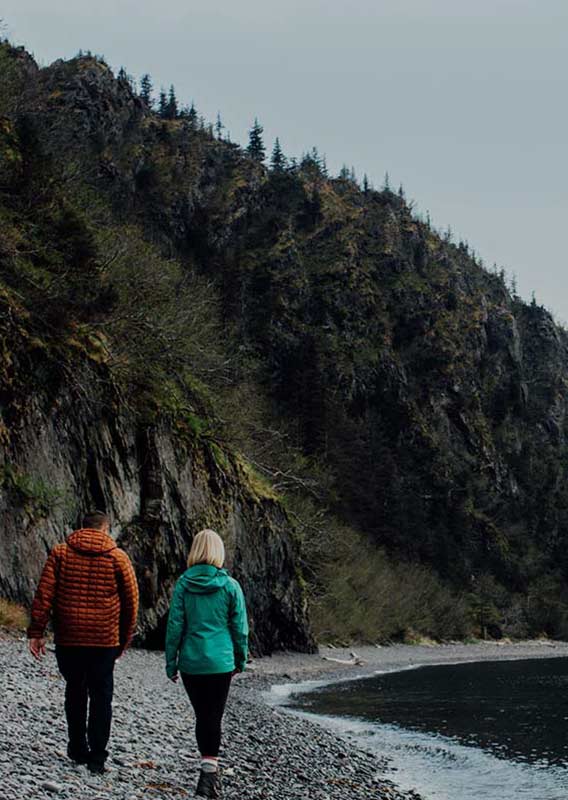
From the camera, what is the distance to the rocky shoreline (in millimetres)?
8812

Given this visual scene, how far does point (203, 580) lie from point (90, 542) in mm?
1271

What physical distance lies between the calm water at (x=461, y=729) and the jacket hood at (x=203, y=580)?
8.26 m

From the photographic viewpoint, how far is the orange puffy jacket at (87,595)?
905 centimetres

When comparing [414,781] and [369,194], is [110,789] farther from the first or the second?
[369,194]

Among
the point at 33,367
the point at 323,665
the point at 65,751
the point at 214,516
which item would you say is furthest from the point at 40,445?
the point at 323,665

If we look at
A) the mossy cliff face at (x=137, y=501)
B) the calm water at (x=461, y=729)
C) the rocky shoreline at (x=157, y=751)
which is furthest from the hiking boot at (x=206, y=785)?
the mossy cliff face at (x=137, y=501)

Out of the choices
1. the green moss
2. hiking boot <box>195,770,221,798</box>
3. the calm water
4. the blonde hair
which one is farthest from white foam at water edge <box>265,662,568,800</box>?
the green moss

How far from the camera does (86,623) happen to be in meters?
9.05

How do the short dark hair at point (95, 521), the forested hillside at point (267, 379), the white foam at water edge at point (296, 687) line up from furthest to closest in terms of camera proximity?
the forested hillside at point (267, 379) → the white foam at water edge at point (296, 687) → the short dark hair at point (95, 521)

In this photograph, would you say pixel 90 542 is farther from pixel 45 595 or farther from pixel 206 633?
pixel 206 633

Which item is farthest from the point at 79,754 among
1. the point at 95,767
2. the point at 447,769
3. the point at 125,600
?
the point at 447,769

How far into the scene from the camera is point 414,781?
1670 centimetres

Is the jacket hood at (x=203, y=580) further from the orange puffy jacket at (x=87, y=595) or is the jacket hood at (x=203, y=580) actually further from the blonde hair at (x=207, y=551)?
the orange puffy jacket at (x=87, y=595)

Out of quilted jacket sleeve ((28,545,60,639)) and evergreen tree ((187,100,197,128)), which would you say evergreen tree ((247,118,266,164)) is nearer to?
evergreen tree ((187,100,197,128))
